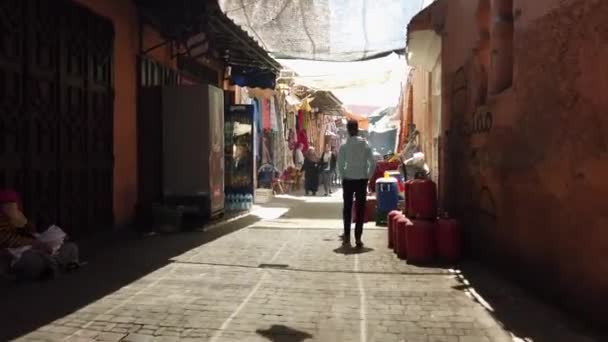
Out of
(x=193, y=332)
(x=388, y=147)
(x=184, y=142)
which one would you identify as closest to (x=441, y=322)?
(x=193, y=332)

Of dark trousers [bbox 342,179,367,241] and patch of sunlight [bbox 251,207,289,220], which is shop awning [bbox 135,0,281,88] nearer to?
patch of sunlight [bbox 251,207,289,220]

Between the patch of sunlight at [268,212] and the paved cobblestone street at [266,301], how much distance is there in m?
4.50

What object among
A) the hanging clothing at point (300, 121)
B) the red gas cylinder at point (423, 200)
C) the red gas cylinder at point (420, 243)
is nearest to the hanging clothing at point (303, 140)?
the hanging clothing at point (300, 121)

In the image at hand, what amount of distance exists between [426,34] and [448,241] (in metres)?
4.19

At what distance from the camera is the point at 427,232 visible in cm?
671

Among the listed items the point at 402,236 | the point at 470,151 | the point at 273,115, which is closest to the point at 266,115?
the point at 273,115

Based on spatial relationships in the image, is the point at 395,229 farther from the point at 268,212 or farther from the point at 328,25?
the point at 268,212

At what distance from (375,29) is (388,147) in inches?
1220

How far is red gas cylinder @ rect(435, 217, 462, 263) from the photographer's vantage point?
6.70 metres

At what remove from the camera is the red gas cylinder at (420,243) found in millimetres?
6699

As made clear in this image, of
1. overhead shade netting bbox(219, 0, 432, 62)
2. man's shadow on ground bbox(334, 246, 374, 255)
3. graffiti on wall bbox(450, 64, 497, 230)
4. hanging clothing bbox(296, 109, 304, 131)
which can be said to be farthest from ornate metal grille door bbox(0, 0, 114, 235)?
hanging clothing bbox(296, 109, 304, 131)

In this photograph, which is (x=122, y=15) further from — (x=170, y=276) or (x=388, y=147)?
(x=388, y=147)

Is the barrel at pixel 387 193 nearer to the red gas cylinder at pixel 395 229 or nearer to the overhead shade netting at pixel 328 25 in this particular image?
the red gas cylinder at pixel 395 229

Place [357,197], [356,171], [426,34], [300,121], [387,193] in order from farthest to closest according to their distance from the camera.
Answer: [300,121], [387,193], [426,34], [357,197], [356,171]
